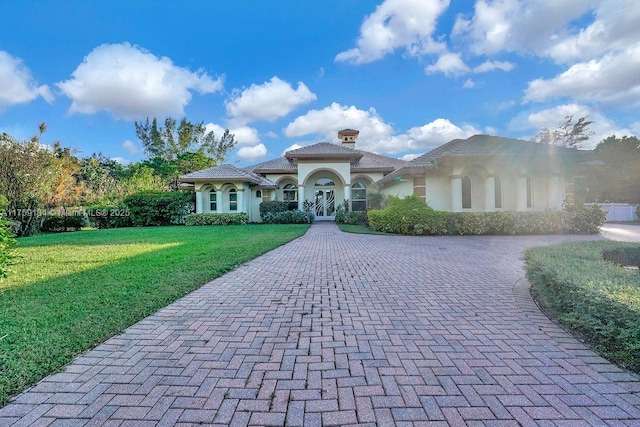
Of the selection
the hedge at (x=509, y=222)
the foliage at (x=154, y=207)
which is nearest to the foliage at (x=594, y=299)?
the hedge at (x=509, y=222)

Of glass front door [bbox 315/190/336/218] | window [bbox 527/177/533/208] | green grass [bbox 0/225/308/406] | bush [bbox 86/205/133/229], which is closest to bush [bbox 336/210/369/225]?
glass front door [bbox 315/190/336/218]

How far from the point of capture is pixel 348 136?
28.9 m

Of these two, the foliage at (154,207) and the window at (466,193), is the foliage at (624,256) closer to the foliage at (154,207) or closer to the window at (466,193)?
the window at (466,193)

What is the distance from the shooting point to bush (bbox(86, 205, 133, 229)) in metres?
22.5

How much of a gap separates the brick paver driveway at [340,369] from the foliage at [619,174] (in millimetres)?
30938

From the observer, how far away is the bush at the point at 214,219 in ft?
70.2

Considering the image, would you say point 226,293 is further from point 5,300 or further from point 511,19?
point 511,19

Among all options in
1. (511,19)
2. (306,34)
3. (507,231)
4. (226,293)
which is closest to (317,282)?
(226,293)

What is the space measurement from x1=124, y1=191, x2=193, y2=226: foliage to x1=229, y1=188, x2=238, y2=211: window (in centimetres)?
337

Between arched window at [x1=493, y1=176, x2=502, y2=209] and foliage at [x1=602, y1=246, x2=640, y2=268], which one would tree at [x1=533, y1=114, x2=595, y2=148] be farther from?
foliage at [x1=602, y1=246, x2=640, y2=268]

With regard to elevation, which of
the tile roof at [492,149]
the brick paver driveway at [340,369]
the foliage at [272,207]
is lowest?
the brick paver driveway at [340,369]

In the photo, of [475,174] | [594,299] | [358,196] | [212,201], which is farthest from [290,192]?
[594,299]

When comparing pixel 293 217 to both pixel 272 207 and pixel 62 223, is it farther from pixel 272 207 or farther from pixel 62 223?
pixel 62 223

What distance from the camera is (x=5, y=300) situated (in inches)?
183
